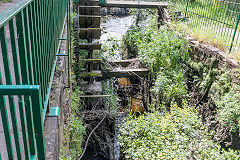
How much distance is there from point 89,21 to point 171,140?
187 inches

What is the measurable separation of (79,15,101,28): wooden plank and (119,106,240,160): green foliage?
12.2ft

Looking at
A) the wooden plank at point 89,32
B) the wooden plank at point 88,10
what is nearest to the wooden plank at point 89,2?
the wooden plank at point 88,10

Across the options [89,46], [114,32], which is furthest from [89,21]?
[114,32]

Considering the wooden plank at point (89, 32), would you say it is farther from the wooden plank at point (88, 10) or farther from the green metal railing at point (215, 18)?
the green metal railing at point (215, 18)

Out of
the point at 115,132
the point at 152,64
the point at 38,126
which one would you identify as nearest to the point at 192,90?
the point at 152,64

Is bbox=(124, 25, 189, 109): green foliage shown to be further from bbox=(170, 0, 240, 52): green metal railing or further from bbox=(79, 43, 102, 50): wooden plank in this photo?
bbox=(79, 43, 102, 50): wooden plank

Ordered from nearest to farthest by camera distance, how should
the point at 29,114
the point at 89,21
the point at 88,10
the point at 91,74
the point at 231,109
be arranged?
1. the point at 29,114
2. the point at 231,109
3. the point at 91,74
4. the point at 89,21
5. the point at 88,10

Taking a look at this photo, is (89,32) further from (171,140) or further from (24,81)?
(24,81)

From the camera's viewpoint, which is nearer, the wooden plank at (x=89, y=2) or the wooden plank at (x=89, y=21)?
the wooden plank at (x=89, y=21)

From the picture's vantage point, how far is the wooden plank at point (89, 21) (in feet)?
25.9

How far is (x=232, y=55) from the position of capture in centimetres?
636

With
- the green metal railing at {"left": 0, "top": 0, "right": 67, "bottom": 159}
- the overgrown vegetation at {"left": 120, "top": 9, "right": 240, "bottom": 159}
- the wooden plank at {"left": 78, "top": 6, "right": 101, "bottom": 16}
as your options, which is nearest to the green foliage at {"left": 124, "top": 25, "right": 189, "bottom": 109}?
the overgrown vegetation at {"left": 120, "top": 9, "right": 240, "bottom": 159}

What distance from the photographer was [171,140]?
5.29 m

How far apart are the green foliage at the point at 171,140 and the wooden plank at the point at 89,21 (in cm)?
373
